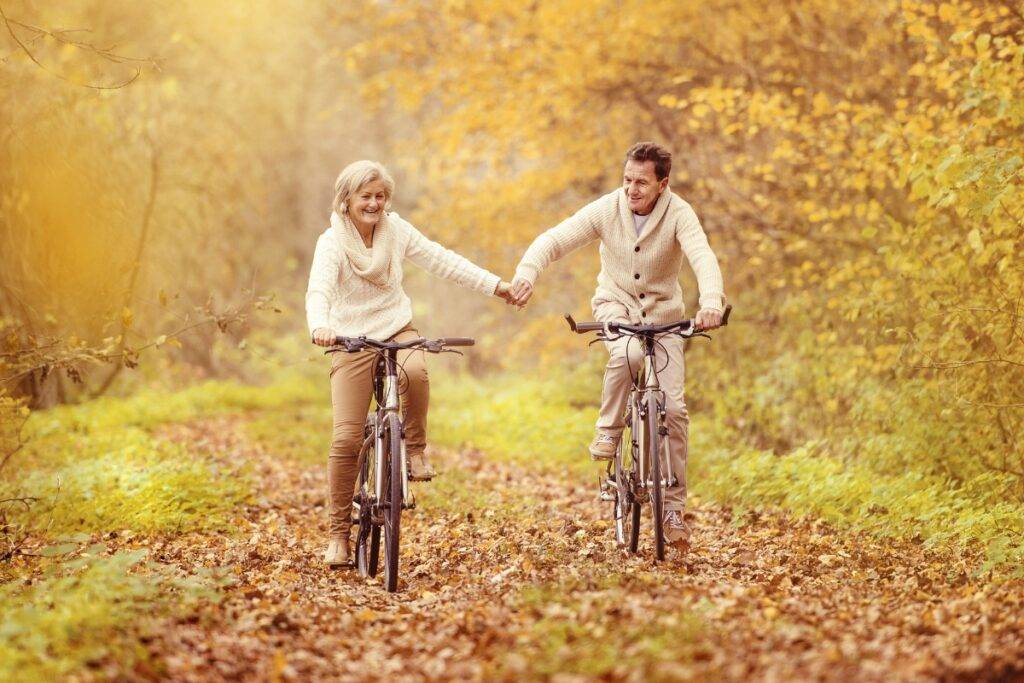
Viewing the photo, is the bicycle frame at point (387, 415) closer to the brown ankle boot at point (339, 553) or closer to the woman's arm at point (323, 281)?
the woman's arm at point (323, 281)

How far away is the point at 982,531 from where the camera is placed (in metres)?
7.36

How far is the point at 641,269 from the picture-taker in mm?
7062

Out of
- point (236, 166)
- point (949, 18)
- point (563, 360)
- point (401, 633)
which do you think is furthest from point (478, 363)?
point (401, 633)

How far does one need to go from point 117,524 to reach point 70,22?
8266 millimetres

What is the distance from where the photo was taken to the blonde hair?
680cm

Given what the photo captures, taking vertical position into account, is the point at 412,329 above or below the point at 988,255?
below

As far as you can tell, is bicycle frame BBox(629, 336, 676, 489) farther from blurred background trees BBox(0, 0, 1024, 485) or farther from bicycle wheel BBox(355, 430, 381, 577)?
blurred background trees BBox(0, 0, 1024, 485)

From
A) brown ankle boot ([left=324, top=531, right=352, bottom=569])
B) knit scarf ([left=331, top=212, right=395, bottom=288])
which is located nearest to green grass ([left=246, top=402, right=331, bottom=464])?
brown ankle boot ([left=324, top=531, right=352, bottom=569])

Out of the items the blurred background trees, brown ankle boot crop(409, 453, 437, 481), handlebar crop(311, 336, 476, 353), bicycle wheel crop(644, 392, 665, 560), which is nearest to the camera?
handlebar crop(311, 336, 476, 353)

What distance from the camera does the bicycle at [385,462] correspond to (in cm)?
649

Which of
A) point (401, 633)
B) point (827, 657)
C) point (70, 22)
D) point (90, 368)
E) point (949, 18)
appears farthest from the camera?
point (90, 368)

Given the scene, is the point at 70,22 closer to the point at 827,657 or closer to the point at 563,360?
the point at 563,360

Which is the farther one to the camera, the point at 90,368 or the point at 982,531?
the point at 90,368

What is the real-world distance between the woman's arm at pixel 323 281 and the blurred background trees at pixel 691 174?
6.00 feet
